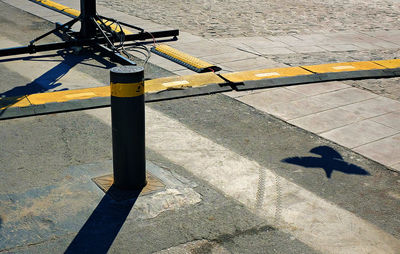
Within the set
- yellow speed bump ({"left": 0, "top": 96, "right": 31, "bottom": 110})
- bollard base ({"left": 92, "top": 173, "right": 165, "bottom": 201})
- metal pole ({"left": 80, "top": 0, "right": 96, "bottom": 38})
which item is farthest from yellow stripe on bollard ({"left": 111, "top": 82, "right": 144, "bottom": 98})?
metal pole ({"left": 80, "top": 0, "right": 96, "bottom": 38})

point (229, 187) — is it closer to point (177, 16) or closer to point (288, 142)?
point (288, 142)

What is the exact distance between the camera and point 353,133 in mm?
6648

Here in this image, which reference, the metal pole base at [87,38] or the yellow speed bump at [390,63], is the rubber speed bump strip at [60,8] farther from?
the yellow speed bump at [390,63]

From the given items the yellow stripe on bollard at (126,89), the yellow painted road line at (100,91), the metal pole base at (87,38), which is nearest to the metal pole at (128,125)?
the yellow stripe on bollard at (126,89)

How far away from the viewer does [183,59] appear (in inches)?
365

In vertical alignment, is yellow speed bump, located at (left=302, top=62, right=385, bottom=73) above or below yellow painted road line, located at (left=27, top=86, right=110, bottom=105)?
Answer: above

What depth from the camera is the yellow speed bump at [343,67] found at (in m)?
9.02

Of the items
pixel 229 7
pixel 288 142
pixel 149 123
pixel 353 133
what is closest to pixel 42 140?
pixel 149 123

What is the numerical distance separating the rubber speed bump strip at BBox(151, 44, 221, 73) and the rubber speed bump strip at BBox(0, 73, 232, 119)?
32 cm

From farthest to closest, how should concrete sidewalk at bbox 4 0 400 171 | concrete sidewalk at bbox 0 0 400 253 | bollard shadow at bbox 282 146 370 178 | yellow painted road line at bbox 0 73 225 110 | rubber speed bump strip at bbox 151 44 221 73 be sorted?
rubber speed bump strip at bbox 151 44 221 73 → yellow painted road line at bbox 0 73 225 110 → concrete sidewalk at bbox 4 0 400 171 → bollard shadow at bbox 282 146 370 178 → concrete sidewalk at bbox 0 0 400 253

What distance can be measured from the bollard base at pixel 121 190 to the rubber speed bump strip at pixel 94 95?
80.8 inches

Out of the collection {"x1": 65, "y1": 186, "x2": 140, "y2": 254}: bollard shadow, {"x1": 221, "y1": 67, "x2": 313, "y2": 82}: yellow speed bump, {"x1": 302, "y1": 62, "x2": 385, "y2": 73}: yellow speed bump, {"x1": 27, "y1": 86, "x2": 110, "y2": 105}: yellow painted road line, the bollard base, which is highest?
{"x1": 302, "y1": 62, "x2": 385, "y2": 73}: yellow speed bump

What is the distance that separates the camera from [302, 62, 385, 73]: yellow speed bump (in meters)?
9.02

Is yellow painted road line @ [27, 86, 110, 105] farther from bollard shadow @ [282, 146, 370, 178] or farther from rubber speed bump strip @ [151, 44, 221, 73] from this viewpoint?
bollard shadow @ [282, 146, 370, 178]
